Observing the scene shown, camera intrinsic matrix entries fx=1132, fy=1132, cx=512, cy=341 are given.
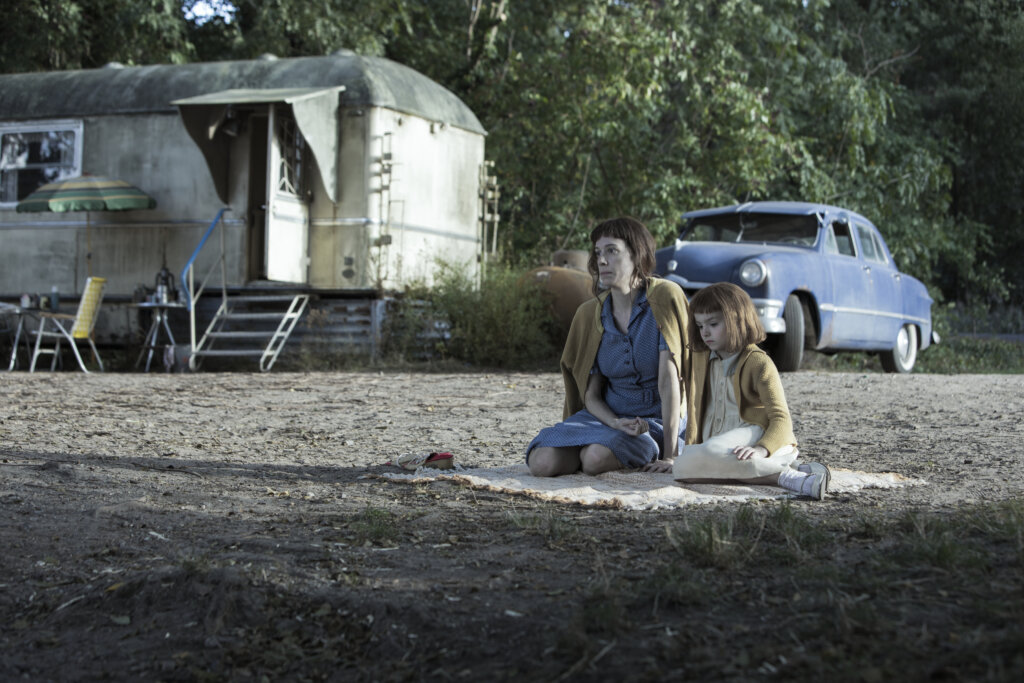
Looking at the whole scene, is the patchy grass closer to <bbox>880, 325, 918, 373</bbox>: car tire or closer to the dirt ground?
the dirt ground

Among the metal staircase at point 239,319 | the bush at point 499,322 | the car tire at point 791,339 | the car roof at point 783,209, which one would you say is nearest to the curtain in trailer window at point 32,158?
the metal staircase at point 239,319

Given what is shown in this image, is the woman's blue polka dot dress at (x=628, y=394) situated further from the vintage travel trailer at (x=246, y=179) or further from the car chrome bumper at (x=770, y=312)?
the vintage travel trailer at (x=246, y=179)

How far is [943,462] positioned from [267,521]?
358 centimetres

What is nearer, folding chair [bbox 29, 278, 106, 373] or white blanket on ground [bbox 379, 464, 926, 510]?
white blanket on ground [bbox 379, 464, 926, 510]

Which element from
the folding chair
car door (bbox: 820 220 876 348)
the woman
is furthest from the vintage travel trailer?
the woman

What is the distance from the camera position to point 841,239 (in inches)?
473

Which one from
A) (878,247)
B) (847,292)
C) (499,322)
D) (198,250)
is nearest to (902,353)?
(878,247)

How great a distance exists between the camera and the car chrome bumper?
10.5 metres

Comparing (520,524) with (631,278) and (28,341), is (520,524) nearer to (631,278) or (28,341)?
(631,278)

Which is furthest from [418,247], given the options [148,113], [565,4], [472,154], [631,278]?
[631,278]

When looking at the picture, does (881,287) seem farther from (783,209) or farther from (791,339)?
(791,339)

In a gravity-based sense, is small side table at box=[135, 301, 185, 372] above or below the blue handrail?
below

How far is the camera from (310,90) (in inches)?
493

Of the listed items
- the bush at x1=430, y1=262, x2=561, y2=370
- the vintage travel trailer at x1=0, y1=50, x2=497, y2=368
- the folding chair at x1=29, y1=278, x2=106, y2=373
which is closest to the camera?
the bush at x1=430, y1=262, x2=561, y2=370
